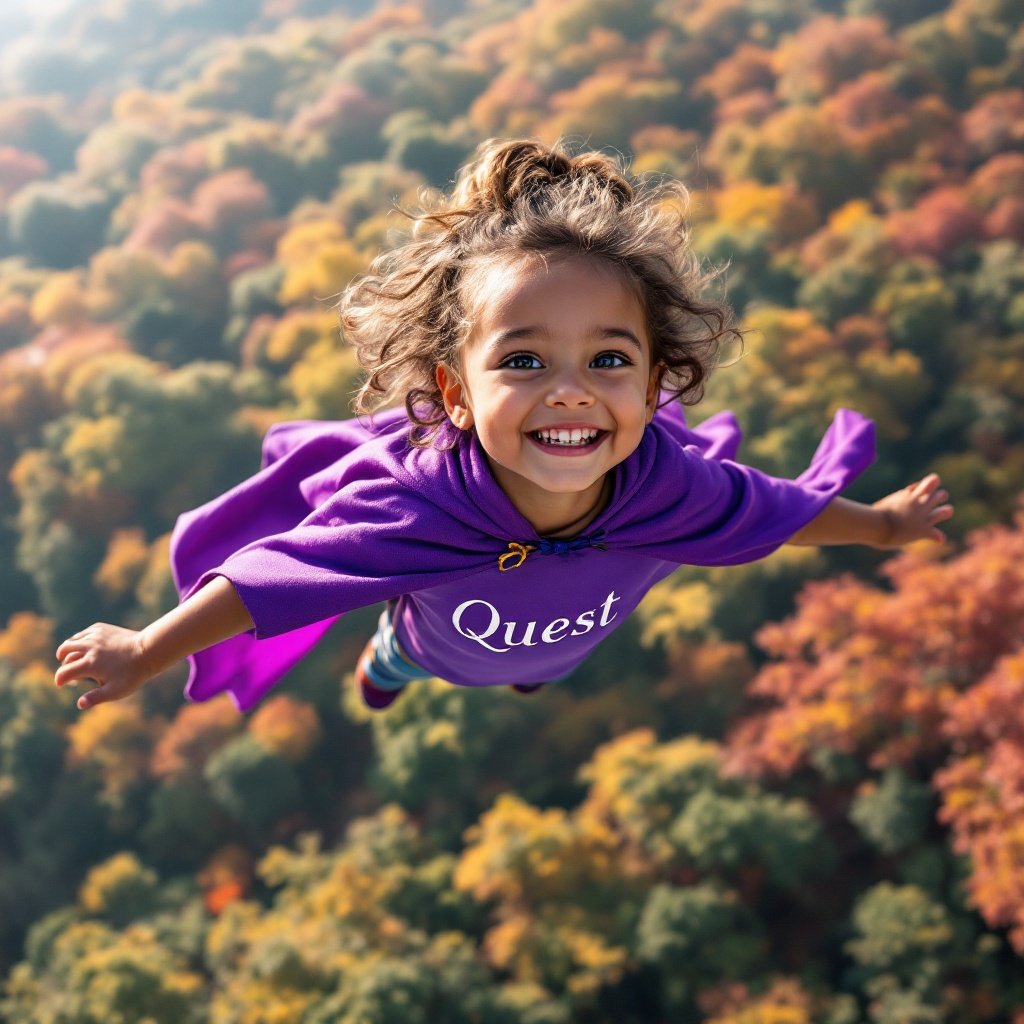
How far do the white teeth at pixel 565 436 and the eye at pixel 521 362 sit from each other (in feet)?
0.39

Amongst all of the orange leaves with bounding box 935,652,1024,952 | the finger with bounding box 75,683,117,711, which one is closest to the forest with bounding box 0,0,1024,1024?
the orange leaves with bounding box 935,652,1024,952

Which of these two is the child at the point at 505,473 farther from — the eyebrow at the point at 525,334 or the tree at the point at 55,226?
the tree at the point at 55,226

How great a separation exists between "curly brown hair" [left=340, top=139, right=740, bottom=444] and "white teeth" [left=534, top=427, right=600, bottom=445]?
259mm

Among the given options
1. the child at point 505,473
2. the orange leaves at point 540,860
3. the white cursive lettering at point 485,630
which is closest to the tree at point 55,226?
the orange leaves at point 540,860

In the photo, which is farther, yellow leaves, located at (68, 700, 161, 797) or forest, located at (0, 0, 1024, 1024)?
yellow leaves, located at (68, 700, 161, 797)

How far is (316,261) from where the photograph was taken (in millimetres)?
30859

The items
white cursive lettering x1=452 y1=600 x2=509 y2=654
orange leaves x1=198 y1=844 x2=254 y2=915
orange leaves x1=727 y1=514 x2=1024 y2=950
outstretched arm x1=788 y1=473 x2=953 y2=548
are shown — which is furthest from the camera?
orange leaves x1=198 y1=844 x2=254 y2=915

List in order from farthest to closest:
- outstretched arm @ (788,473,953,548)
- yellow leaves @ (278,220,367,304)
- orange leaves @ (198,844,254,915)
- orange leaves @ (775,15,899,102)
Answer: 1. orange leaves @ (775,15,899,102)
2. yellow leaves @ (278,220,367,304)
3. orange leaves @ (198,844,254,915)
4. outstretched arm @ (788,473,953,548)

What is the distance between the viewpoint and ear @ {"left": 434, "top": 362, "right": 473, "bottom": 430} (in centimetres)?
211

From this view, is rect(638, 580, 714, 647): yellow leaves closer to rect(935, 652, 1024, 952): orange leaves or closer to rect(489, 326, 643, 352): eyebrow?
rect(935, 652, 1024, 952): orange leaves

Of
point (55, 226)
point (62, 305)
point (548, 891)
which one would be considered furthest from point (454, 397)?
point (55, 226)

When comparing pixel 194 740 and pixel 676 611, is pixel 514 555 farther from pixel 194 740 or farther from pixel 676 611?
pixel 194 740

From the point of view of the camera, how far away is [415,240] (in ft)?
7.49

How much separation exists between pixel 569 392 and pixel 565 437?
10 centimetres
